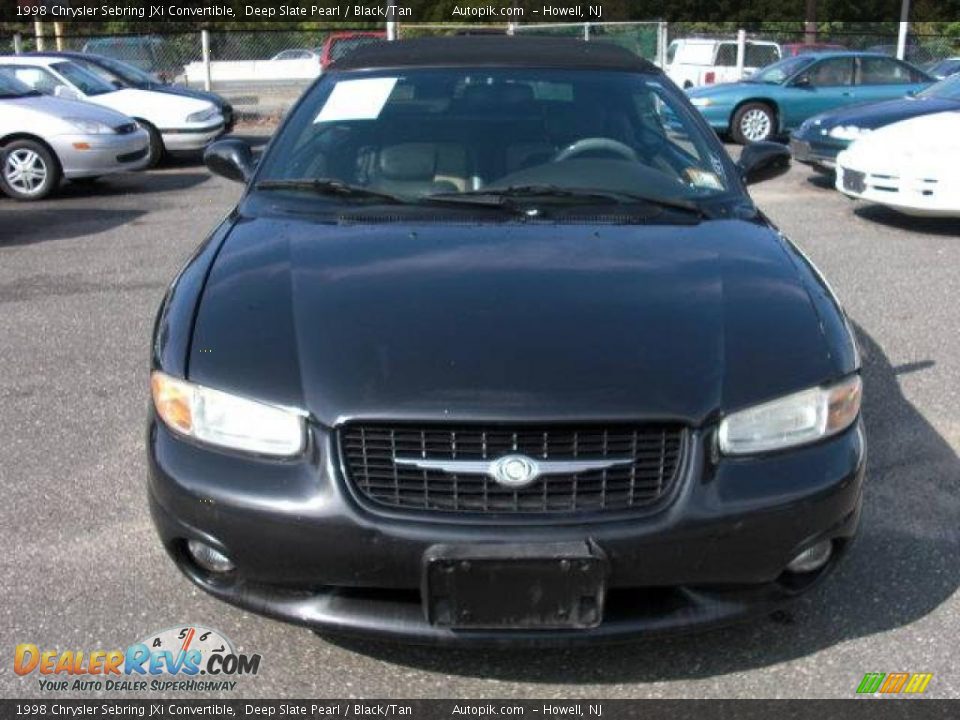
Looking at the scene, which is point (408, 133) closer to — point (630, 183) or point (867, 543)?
point (630, 183)

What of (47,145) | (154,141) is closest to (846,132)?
(47,145)

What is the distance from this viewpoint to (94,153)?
440 inches

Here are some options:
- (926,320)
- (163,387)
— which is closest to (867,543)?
(163,387)

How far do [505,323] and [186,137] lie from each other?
476 inches

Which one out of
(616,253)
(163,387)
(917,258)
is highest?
(616,253)

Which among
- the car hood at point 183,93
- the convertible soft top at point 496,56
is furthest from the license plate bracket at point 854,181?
the car hood at point 183,93

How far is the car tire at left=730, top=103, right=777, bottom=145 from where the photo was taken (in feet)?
51.3

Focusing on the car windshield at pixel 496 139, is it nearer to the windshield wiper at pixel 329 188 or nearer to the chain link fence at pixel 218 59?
the windshield wiper at pixel 329 188

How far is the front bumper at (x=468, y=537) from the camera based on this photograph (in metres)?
2.47

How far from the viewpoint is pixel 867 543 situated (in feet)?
11.5

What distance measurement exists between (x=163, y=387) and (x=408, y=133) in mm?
1624

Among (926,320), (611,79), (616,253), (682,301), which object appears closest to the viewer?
(682,301)

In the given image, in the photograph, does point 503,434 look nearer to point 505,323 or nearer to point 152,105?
point 505,323

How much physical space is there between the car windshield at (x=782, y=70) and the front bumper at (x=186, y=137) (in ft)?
26.0
